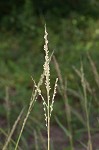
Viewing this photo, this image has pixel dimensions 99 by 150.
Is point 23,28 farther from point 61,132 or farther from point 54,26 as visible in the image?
point 61,132

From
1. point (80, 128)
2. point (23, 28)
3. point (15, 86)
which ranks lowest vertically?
point (80, 128)

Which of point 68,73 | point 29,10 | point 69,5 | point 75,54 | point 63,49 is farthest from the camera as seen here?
point 69,5

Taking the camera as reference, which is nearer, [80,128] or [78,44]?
[80,128]

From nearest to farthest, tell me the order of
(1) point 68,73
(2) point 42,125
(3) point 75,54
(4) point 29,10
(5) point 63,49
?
1. (2) point 42,125
2. (1) point 68,73
3. (3) point 75,54
4. (5) point 63,49
5. (4) point 29,10

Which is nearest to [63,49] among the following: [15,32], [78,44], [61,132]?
[78,44]

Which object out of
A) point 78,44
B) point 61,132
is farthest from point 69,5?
point 61,132

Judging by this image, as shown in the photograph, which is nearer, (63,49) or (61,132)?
(61,132)

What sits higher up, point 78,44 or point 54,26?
point 54,26

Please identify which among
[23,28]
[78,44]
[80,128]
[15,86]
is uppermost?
[23,28]

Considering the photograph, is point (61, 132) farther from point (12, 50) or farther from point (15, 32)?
point (15, 32)
